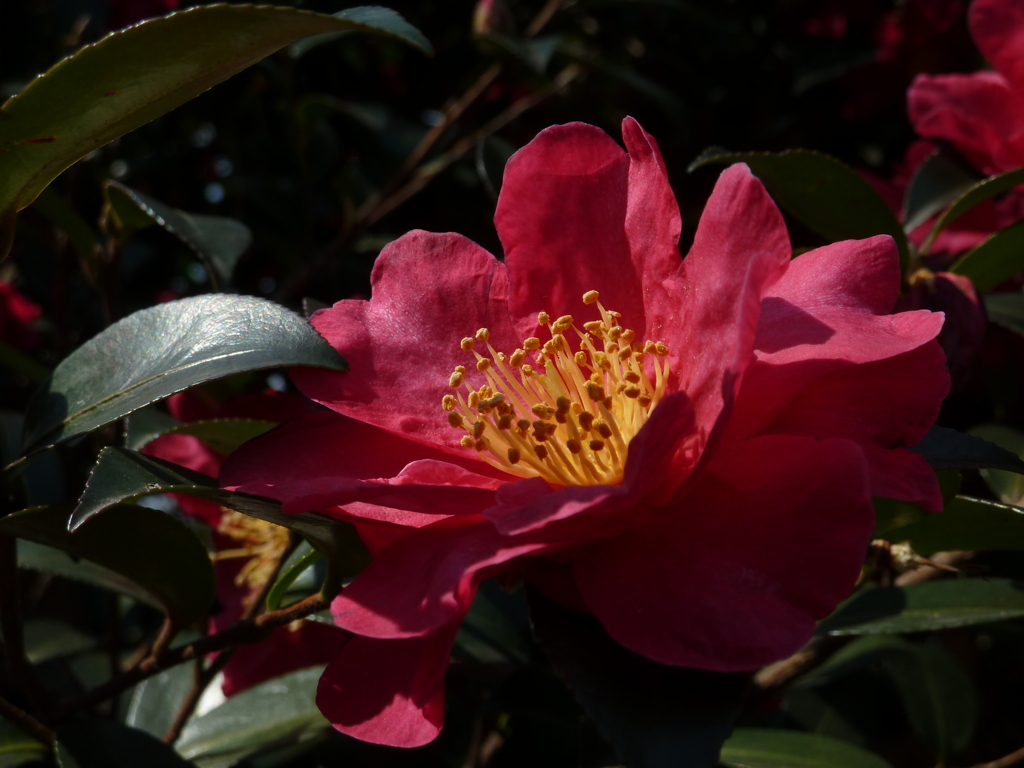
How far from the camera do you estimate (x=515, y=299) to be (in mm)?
705

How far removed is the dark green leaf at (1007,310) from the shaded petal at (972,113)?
0.14 metres

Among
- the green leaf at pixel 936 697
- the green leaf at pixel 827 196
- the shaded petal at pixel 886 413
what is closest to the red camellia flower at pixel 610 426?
the shaded petal at pixel 886 413

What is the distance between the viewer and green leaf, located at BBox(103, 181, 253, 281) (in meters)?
0.84

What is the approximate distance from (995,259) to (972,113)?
260 millimetres

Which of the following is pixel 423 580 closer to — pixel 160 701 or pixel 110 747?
pixel 110 747

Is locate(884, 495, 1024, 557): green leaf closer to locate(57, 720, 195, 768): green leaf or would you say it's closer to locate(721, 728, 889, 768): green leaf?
locate(721, 728, 889, 768): green leaf

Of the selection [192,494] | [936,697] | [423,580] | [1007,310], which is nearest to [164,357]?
[192,494]

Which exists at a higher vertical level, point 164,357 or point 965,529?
point 164,357

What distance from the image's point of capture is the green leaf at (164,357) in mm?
562

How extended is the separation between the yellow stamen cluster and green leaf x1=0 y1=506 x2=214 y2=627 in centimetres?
35

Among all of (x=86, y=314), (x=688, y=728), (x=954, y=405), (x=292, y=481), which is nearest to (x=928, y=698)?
(x=954, y=405)

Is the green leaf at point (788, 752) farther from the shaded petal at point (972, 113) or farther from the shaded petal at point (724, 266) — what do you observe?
the shaded petal at point (972, 113)

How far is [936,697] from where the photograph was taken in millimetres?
1253

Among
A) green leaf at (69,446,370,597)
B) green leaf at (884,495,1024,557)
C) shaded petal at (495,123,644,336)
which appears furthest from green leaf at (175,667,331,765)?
green leaf at (884,495,1024,557)
